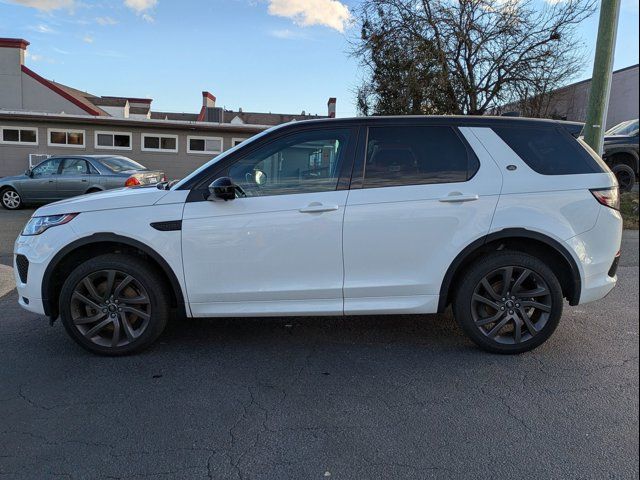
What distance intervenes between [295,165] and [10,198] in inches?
493

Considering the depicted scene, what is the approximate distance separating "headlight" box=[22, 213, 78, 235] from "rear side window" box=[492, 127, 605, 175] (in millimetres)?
3399

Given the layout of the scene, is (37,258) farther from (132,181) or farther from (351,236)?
(132,181)

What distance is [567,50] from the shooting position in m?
15.3

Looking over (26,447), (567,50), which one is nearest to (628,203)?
(567,50)

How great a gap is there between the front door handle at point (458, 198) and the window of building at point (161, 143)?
19238 mm

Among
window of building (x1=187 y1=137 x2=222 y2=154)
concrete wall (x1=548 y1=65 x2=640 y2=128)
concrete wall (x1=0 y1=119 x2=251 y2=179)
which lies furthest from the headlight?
window of building (x1=187 y1=137 x2=222 y2=154)

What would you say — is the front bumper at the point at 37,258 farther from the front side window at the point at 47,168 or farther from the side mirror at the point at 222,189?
the front side window at the point at 47,168

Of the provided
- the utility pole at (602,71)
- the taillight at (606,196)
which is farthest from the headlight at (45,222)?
the utility pole at (602,71)

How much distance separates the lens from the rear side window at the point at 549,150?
3838 mm

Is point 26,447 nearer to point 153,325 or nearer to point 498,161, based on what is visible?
point 153,325

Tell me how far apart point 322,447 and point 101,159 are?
11833 mm

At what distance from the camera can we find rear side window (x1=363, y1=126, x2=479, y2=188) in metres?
3.78

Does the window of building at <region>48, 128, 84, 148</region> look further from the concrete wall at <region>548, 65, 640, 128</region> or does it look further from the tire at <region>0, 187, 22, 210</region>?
the concrete wall at <region>548, 65, 640, 128</region>

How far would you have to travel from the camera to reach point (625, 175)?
1170 cm
